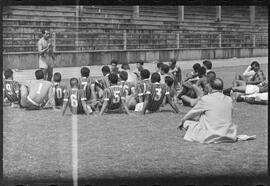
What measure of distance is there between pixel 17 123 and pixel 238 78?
18.7ft

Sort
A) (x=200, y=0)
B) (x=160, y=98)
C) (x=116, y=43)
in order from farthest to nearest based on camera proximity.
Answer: (x=116, y=43) → (x=160, y=98) → (x=200, y=0)

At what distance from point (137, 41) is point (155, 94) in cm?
1294

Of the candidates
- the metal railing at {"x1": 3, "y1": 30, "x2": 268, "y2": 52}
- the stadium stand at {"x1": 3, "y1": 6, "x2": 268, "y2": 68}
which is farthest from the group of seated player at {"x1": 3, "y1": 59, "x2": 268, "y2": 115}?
the metal railing at {"x1": 3, "y1": 30, "x2": 268, "y2": 52}

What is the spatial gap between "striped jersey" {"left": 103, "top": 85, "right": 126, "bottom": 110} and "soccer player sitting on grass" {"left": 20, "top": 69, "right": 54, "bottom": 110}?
1.07 metres

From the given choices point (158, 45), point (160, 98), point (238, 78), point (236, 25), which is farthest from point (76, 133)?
point (236, 25)

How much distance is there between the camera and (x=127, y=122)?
27.6 ft

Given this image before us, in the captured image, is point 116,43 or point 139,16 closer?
point 116,43

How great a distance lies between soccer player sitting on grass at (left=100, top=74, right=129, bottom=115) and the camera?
8.99m

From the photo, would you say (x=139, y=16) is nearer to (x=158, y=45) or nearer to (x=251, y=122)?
(x=158, y=45)

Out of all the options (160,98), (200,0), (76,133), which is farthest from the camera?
(160,98)

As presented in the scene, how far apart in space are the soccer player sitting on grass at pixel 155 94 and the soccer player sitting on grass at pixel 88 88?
847 mm

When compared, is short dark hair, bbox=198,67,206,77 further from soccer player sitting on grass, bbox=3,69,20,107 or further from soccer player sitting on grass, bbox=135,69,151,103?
soccer player sitting on grass, bbox=3,69,20,107

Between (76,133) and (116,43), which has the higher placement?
(116,43)

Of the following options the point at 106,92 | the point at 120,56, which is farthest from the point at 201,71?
the point at 120,56
